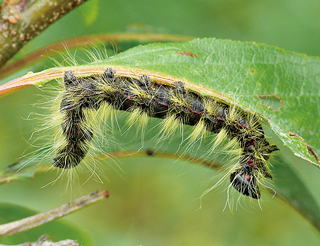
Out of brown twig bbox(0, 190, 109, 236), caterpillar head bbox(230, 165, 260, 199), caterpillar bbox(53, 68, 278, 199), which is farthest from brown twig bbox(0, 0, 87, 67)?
caterpillar head bbox(230, 165, 260, 199)

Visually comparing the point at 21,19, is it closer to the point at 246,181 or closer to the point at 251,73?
the point at 251,73

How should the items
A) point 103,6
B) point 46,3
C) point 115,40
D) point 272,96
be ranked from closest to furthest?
point 46,3
point 272,96
point 115,40
point 103,6

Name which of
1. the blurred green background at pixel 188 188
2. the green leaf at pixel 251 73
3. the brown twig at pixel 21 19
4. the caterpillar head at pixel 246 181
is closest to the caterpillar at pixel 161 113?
the caterpillar head at pixel 246 181

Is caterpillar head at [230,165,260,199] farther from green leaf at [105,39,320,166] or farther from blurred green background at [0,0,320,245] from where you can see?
blurred green background at [0,0,320,245]

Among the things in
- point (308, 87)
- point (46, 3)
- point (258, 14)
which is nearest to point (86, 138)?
point (46, 3)

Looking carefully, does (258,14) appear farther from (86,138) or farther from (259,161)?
(86,138)
